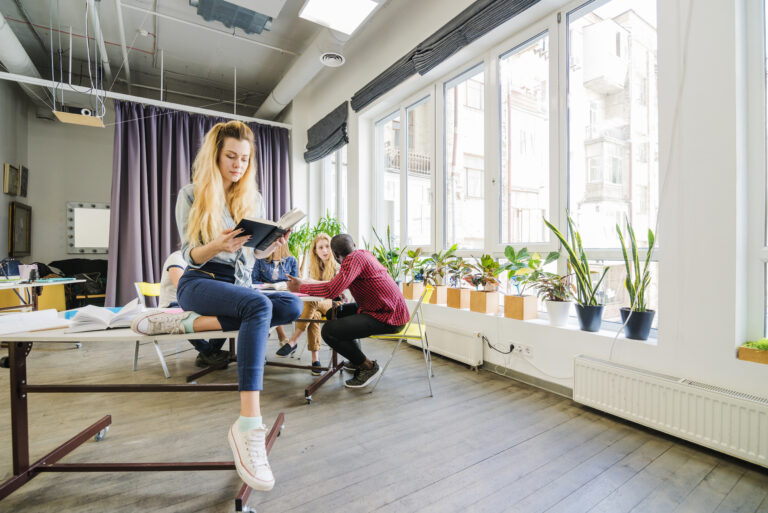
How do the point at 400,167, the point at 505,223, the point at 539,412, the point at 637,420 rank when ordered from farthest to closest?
the point at 400,167, the point at 505,223, the point at 539,412, the point at 637,420

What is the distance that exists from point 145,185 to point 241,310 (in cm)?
450

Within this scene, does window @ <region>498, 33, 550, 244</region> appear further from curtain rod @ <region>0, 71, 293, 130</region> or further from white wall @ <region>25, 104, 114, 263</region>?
white wall @ <region>25, 104, 114, 263</region>

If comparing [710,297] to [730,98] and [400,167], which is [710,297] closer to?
[730,98]

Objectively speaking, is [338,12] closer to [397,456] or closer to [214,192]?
[214,192]

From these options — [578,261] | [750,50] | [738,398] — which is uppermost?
[750,50]

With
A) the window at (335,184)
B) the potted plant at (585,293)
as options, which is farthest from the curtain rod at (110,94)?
the potted plant at (585,293)

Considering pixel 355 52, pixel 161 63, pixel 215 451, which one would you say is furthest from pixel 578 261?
pixel 161 63

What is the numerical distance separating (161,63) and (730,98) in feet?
19.5

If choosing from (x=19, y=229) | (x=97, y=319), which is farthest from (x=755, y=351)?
(x=19, y=229)

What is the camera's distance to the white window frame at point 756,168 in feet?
5.58

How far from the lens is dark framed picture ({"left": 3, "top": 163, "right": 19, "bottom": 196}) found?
15.0 ft

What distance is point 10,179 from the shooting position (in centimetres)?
470

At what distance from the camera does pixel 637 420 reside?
6.12 feet

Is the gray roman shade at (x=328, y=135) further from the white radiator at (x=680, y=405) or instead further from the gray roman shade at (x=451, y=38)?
the white radiator at (x=680, y=405)
